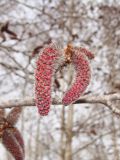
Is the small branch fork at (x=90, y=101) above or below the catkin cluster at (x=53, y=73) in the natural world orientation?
below

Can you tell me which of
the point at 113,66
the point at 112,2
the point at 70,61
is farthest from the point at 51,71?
the point at 112,2

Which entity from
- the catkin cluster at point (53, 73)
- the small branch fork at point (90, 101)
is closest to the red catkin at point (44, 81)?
the catkin cluster at point (53, 73)

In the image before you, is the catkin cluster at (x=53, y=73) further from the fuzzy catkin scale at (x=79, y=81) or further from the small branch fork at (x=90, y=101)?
the small branch fork at (x=90, y=101)

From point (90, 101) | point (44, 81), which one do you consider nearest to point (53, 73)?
point (44, 81)

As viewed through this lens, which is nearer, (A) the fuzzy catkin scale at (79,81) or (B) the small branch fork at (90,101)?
(A) the fuzzy catkin scale at (79,81)

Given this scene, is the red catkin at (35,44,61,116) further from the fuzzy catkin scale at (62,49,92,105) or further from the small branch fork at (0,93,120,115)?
the small branch fork at (0,93,120,115)

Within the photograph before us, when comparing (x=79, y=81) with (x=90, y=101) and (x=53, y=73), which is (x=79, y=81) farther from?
(x=90, y=101)
